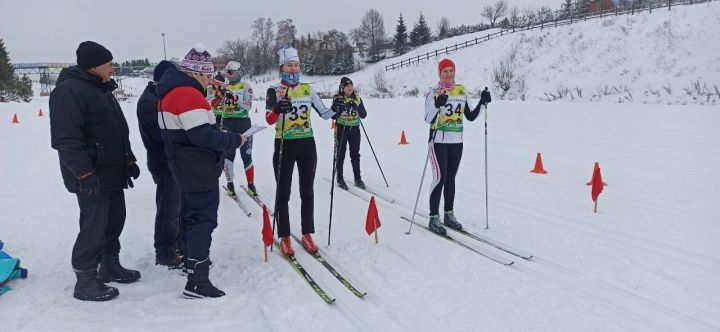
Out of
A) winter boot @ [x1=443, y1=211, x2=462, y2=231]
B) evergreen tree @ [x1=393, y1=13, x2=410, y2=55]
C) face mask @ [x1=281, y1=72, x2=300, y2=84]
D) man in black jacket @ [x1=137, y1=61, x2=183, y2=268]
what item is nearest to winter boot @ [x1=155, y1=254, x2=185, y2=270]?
man in black jacket @ [x1=137, y1=61, x2=183, y2=268]

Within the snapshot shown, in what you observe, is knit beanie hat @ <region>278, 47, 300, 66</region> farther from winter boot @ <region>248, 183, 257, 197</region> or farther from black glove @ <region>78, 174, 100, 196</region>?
winter boot @ <region>248, 183, 257, 197</region>

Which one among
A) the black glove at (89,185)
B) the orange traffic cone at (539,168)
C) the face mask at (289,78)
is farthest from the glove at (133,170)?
the orange traffic cone at (539,168)

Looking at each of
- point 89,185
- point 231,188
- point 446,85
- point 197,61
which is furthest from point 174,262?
point 446,85

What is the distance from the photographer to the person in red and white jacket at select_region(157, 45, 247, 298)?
3631 millimetres

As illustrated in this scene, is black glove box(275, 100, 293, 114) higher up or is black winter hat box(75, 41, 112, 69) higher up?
black winter hat box(75, 41, 112, 69)

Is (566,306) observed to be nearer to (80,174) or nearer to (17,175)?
(80,174)

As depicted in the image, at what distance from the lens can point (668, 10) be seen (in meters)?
29.5

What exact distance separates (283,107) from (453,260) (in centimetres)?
242

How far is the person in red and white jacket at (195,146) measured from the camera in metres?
3.63

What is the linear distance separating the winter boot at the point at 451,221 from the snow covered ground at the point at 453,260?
0.24 metres

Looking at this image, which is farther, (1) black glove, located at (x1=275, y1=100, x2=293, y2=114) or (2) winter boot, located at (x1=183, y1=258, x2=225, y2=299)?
(1) black glove, located at (x1=275, y1=100, x2=293, y2=114)

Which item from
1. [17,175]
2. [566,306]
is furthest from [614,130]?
[17,175]

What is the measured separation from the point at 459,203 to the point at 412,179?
184 centimetres

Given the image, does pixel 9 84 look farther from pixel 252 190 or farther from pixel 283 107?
pixel 283 107
